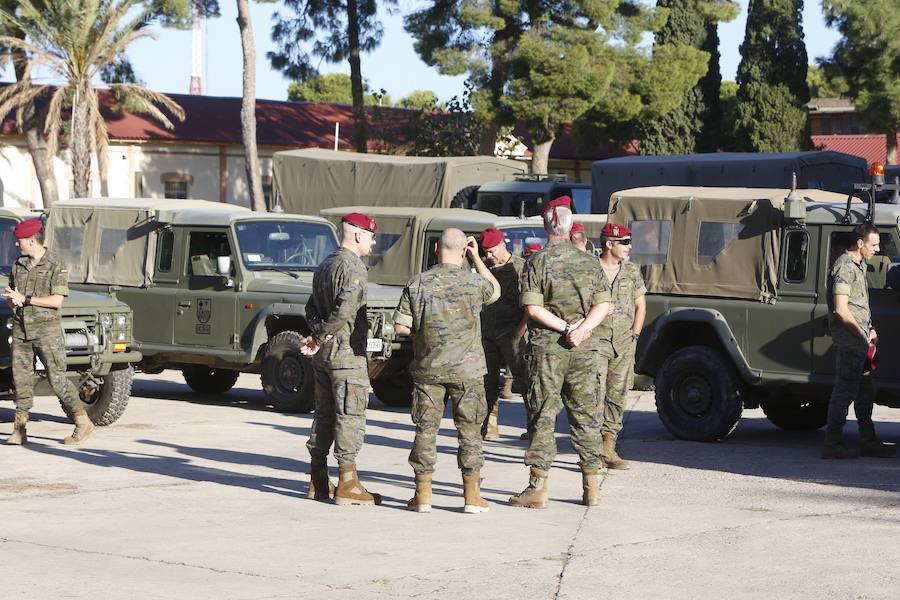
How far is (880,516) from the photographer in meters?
9.25

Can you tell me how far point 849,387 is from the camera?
11562 mm

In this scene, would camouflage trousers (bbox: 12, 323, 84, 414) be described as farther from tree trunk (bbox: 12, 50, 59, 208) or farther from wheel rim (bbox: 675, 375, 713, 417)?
tree trunk (bbox: 12, 50, 59, 208)

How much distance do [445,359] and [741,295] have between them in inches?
168

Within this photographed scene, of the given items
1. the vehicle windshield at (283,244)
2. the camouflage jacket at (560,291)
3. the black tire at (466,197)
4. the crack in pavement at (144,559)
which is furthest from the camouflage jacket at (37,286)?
the black tire at (466,197)

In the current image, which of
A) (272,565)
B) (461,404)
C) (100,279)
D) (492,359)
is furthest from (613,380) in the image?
Result: (100,279)

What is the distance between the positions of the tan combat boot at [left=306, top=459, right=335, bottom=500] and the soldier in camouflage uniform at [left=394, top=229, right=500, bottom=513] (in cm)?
75

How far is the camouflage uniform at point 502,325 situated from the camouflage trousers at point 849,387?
246 centimetres

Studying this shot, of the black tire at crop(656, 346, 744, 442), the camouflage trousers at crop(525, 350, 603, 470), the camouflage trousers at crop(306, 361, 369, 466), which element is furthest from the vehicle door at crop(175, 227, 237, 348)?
the camouflage trousers at crop(525, 350, 603, 470)

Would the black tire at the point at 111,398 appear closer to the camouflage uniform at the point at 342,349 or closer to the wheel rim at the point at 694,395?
the camouflage uniform at the point at 342,349

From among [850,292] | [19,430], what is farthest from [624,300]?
[19,430]

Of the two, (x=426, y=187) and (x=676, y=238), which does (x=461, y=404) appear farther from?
(x=426, y=187)

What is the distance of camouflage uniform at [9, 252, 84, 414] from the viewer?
12.0m

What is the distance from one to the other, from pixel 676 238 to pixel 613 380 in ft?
7.89

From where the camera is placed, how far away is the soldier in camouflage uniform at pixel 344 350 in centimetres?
930
